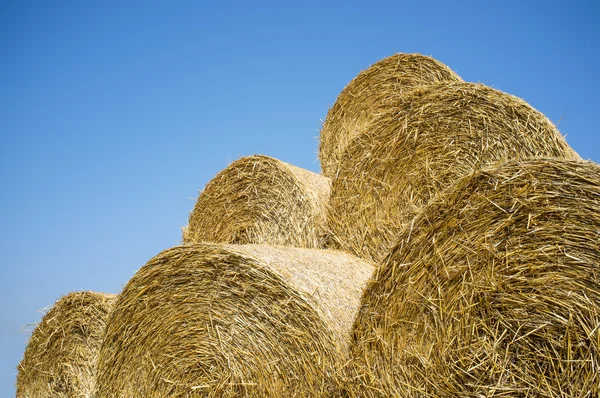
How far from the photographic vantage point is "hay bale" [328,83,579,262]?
3.78 meters

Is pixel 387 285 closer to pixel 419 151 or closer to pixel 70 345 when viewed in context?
pixel 419 151

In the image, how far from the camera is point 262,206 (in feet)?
15.7

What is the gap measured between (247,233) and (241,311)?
159 centimetres

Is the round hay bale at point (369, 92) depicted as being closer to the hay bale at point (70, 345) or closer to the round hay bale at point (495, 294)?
the hay bale at point (70, 345)

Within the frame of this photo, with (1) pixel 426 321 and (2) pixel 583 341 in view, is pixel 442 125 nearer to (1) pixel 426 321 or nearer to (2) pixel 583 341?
(1) pixel 426 321

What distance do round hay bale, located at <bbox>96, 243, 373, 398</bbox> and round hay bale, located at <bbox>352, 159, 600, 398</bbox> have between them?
23 cm

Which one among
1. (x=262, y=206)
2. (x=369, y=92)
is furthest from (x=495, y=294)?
(x=369, y=92)

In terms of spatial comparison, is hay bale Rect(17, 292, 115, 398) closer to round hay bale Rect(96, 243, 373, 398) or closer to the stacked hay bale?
the stacked hay bale

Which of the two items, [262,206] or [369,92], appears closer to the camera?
[262,206]

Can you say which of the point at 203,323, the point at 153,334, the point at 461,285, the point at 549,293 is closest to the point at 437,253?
the point at 461,285

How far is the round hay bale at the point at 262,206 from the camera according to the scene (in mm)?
4543

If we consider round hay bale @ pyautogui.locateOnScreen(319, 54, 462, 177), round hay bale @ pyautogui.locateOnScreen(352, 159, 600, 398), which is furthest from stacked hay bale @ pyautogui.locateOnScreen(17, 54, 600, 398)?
round hay bale @ pyautogui.locateOnScreen(319, 54, 462, 177)

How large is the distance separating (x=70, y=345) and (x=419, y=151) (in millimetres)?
2775

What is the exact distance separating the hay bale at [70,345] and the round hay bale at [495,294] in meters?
2.34
